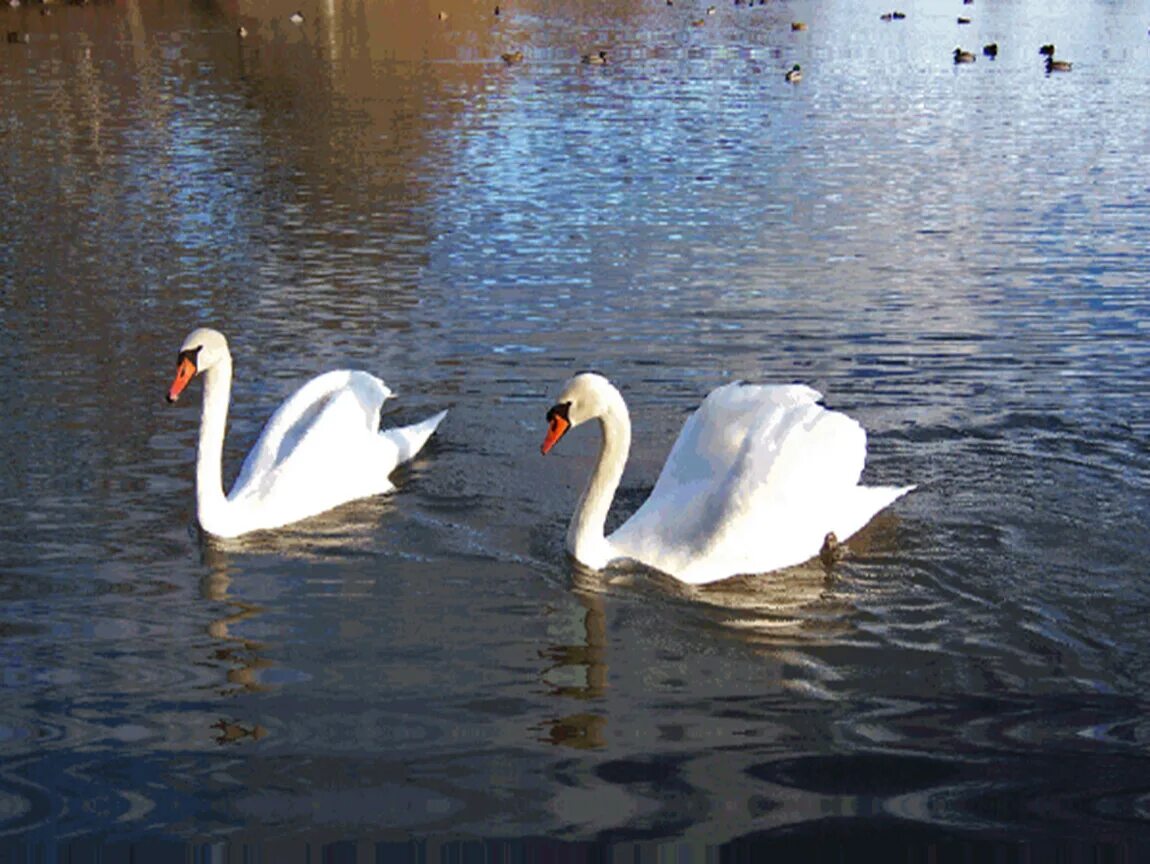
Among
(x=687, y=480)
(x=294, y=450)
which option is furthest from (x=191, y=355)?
(x=687, y=480)

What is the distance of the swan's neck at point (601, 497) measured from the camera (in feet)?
27.3

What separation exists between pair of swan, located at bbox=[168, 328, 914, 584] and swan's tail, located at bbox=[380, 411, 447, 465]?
0.44m

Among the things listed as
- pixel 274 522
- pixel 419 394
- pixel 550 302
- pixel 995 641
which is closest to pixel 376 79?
pixel 550 302

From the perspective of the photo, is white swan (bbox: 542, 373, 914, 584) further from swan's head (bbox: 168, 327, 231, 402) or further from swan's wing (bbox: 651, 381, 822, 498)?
swan's head (bbox: 168, 327, 231, 402)

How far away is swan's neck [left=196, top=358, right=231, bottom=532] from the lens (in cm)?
879

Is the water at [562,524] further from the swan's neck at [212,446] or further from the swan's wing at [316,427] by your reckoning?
the swan's wing at [316,427]

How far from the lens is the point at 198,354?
9.22 meters

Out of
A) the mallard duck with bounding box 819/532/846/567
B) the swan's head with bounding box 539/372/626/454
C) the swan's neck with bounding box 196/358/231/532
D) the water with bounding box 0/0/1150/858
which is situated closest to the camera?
the water with bounding box 0/0/1150/858

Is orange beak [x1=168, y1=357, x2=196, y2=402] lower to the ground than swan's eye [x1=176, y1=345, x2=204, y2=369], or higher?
lower

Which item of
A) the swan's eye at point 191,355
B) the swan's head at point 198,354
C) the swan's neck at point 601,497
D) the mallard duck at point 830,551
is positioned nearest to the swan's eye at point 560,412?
the swan's neck at point 601,497

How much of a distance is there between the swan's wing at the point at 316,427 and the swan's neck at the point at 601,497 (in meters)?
1.70

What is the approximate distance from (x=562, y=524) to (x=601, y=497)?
638 millimetres

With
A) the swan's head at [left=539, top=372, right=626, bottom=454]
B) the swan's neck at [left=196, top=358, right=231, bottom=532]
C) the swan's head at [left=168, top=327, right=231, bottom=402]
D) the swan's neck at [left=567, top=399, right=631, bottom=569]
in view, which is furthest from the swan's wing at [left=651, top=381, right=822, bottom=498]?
the swan's head at [left=168, top=327, right=231, bottom=402]

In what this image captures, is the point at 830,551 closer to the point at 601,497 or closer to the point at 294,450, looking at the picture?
the point at 601,497
